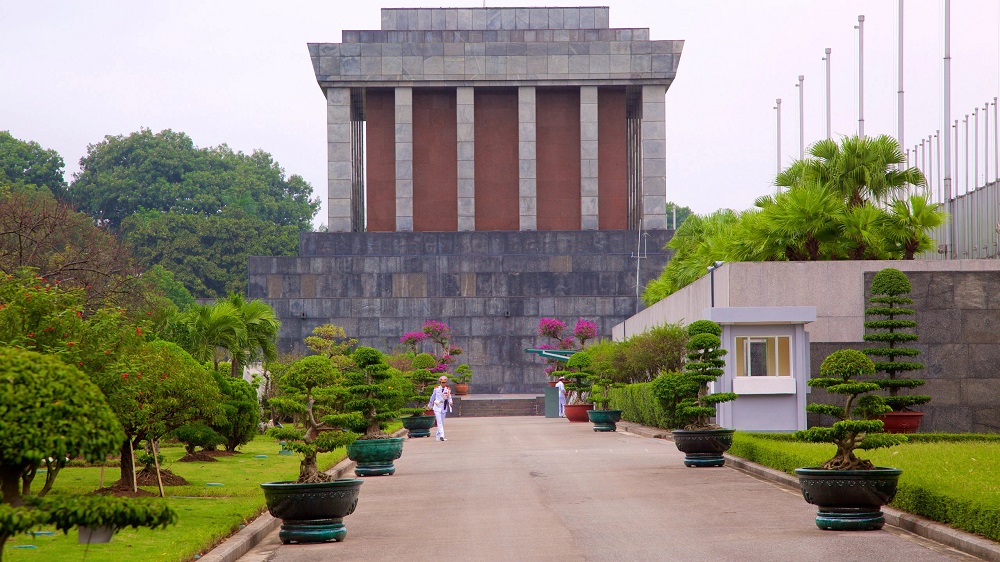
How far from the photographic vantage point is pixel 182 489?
62.9 feet

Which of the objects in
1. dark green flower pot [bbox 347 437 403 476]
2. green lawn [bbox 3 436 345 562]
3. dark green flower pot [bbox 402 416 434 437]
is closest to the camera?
green lawn [bbox 3 436 345 562]

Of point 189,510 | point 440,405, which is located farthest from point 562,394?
point 189,510

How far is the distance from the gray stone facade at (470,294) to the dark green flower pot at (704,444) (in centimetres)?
4103

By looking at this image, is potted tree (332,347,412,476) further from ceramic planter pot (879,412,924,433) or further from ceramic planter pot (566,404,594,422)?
ceramic planter pot (566,404,594,422)

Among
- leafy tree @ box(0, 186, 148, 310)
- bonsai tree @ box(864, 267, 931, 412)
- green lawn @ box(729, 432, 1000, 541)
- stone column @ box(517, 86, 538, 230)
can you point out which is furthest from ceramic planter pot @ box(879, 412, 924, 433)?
stone column @ box(517, 86, 538, 230)

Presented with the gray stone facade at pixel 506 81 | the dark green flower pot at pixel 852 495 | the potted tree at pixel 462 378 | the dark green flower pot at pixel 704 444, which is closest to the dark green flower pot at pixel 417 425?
the dark green flower pot at pixel 704 444

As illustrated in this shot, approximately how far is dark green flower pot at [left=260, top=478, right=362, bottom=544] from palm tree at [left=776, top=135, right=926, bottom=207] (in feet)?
85.9

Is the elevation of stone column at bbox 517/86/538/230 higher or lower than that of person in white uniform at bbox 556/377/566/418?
higher

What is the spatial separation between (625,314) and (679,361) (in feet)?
85.7

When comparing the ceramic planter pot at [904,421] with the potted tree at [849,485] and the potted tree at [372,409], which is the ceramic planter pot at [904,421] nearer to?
the potted tree at [372,409]

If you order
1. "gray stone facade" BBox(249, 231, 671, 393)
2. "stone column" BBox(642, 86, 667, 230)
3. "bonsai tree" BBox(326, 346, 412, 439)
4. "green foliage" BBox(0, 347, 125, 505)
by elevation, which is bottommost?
"bonsai tree" BBox(326, 346, 412, 439)

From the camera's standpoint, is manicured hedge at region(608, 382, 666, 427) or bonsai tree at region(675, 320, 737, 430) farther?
manicured hedge at region(608, 382, 666, 427)

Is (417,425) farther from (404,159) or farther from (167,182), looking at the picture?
(167,182)

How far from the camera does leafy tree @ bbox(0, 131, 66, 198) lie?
100438 mm
